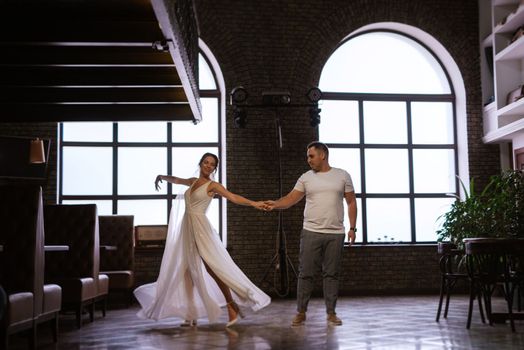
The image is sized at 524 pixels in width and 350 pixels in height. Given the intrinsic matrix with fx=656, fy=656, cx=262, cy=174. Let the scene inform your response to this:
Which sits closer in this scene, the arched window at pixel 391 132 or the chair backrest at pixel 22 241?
the chair backrest at pixel 22 241

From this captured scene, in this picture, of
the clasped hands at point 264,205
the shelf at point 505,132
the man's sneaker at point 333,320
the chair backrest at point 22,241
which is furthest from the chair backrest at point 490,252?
the chair backrest at point 22,241

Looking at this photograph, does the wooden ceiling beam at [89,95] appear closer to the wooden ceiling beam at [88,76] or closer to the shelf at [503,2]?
the wooden ceiling beam at [88,76]

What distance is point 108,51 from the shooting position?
5.24 m

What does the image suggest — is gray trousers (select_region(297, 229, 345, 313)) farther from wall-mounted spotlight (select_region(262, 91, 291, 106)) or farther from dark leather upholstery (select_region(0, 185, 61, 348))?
wall-mounted spotlight (select_region(262, 91, 291, 106))

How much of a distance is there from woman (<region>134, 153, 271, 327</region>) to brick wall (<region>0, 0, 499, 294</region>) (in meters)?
3.01

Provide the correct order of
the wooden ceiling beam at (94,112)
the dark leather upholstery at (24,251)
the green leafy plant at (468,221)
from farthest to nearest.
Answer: the green leafy plant at (468,221)
the wooden ceiling beam at (94,112)
the dark leather upholstery at (24,251)

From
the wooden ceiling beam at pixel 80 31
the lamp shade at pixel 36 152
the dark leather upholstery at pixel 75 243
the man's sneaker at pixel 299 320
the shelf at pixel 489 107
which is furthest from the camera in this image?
the shelf at pixel 489 107

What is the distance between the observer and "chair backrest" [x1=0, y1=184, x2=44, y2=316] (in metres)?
4.46

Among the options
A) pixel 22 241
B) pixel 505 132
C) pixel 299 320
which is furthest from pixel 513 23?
pixel 22 241

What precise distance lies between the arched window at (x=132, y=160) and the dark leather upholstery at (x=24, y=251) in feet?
15.8

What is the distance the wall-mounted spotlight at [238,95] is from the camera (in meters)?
8.95

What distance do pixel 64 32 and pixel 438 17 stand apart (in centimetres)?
687

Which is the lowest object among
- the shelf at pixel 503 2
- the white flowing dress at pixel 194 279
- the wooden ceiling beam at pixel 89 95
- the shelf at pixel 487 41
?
the white flowing dress at pixel 194 279

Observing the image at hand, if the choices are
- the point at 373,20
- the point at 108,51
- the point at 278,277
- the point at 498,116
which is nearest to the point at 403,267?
the point at 278,277
